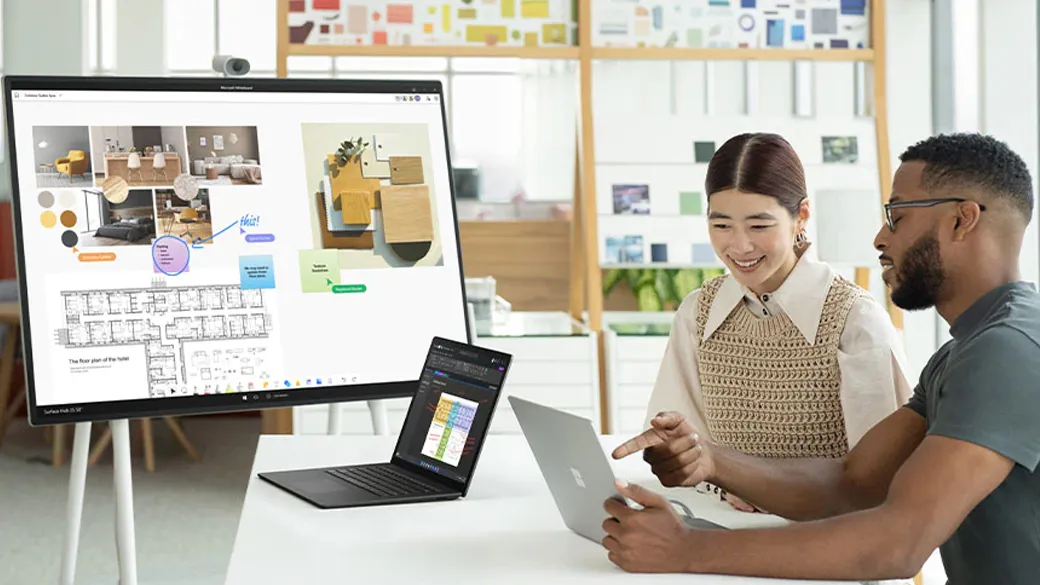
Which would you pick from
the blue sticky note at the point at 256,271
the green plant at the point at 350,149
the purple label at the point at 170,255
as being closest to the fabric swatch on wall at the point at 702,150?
the green plant at the point at 350,149

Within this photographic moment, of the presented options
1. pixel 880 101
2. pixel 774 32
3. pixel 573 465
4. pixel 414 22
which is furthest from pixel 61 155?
pixel 880 101

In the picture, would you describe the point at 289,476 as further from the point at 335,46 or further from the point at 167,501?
the point at 167,501

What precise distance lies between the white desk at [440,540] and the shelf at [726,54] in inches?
96.6

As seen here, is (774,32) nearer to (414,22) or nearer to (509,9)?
(509,9)

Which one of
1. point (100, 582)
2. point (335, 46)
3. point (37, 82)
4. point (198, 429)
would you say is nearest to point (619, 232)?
point (335, 46)

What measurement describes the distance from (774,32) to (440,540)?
124 inches

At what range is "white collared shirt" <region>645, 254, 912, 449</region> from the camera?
2.01m

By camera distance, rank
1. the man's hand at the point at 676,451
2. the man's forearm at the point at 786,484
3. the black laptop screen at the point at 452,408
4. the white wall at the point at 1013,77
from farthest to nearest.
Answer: the white wall at the point at 1013,77, the black laptop screen at the point at 452,408, the man's forearm at the point at 786,484, the man's hand at the point at 676,451

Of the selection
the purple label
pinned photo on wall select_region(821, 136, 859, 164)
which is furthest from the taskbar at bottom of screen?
pinned photo on wall select_region(821, 136, 859, 164)

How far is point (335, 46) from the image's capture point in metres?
4.17

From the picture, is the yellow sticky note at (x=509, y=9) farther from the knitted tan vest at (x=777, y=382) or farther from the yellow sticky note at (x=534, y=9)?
the knitted tan vest at (x=777, y=382)

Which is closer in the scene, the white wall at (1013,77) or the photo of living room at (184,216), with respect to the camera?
the photo of living room at (184,216)

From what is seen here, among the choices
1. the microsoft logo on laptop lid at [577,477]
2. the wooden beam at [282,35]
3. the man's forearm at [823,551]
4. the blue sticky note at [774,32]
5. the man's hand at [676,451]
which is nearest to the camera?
the man's forearm at [823,551]

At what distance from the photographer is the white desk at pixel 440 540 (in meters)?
1.46
